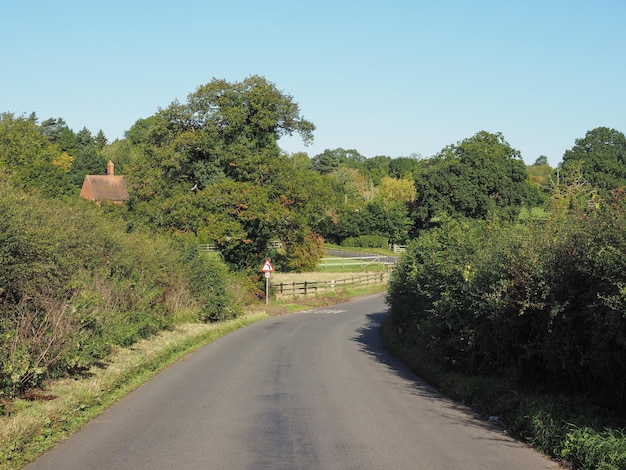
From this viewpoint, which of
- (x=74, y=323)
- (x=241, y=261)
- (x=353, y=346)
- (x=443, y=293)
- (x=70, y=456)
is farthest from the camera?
(x=241, y=261)

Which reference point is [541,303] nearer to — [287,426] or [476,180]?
[287,426]

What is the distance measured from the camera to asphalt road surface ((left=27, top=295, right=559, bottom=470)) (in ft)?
27.2

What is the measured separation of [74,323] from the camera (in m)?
13.6

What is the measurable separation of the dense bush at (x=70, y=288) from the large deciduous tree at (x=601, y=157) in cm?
4564

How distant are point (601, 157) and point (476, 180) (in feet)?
40.5

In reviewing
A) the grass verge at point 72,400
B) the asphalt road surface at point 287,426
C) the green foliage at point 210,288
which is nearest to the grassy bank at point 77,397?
the grass verge at point 72,400

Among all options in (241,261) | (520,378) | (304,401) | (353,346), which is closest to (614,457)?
(520,378)

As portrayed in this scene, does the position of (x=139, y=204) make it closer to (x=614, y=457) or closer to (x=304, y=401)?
(x=304, y=401)

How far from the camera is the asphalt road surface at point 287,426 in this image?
828 cm

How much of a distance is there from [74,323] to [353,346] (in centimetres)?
1190

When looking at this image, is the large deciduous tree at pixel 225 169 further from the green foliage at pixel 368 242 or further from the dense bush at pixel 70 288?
the green foliage at pixel 368 242

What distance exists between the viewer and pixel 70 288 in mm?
14625

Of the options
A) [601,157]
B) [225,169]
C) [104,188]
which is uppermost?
[601,157]

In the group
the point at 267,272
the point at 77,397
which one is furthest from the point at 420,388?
the point at 267,272
